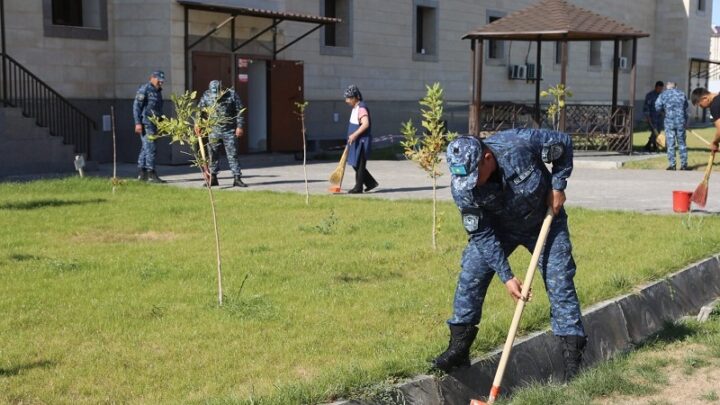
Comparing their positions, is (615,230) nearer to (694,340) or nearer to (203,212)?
(694,340)

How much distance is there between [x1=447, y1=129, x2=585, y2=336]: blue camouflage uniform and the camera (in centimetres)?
531

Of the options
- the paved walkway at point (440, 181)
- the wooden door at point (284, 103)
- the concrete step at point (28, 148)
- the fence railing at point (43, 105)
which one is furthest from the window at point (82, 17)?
the wooden door at point (284, 103)

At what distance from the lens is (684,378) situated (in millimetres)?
6301

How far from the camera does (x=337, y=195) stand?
14.8 metres

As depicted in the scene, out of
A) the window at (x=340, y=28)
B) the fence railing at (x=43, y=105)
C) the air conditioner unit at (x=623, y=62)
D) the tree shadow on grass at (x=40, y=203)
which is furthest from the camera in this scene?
the air conditioner unit at (x=623, y=62)

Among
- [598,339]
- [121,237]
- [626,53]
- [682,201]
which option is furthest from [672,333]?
[626,53]

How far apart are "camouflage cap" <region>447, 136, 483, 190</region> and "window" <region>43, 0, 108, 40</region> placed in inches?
644

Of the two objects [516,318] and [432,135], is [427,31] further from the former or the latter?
[516,318]

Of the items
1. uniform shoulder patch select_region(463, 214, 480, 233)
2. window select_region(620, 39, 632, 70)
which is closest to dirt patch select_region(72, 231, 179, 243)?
uniform shoulder patch select_region(463, 214, 480, 233)

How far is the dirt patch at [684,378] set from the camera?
5875 millimetres

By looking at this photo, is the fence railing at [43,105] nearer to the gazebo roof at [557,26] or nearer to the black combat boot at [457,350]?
the gazebo roof at [557,26]

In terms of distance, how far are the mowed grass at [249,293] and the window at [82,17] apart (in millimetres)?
7910

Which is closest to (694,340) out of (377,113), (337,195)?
(337,195)

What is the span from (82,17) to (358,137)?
8.68 meters
